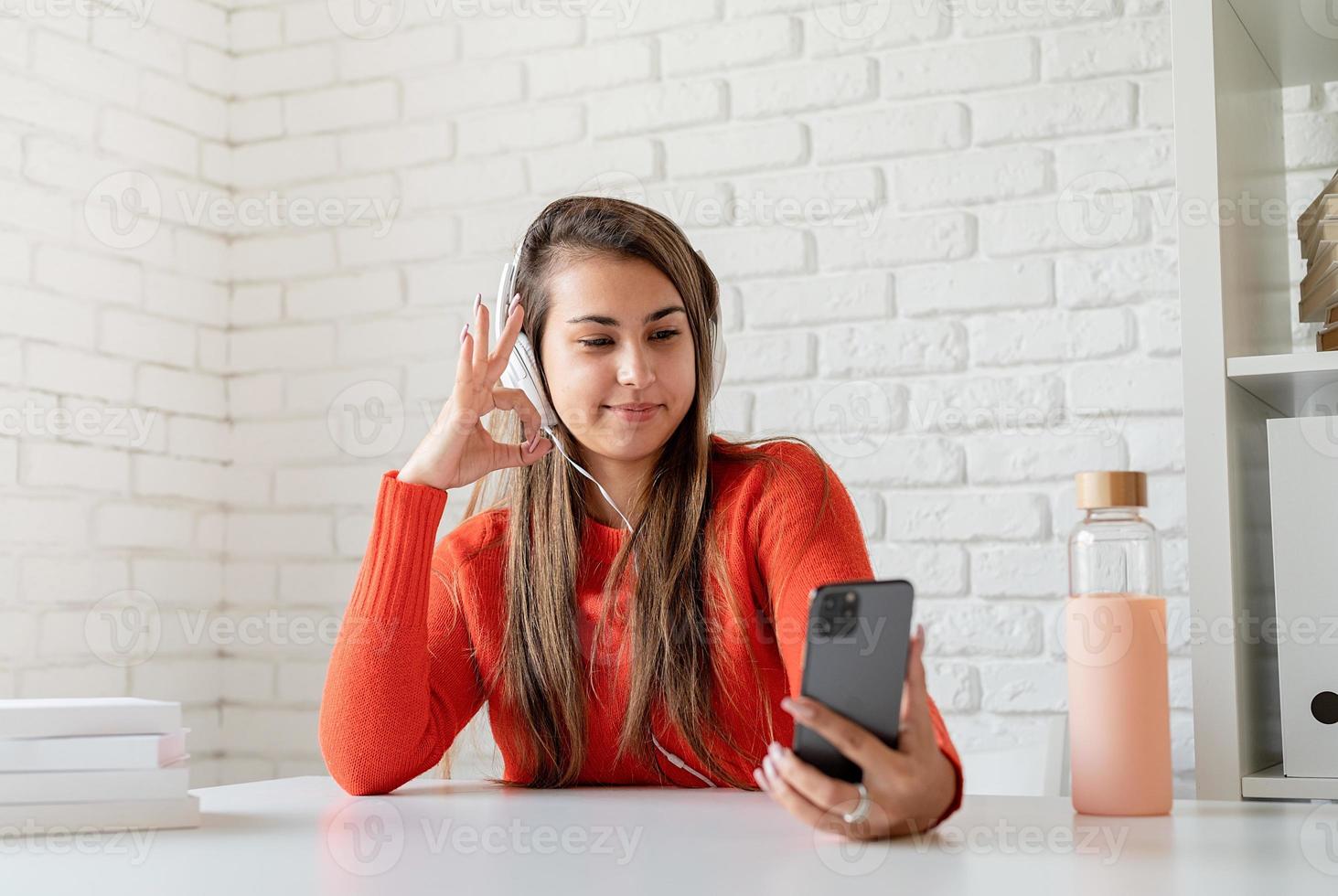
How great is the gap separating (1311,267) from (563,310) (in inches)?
31.1

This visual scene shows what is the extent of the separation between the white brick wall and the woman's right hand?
695 millimetres

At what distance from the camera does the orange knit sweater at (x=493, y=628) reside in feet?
4.02

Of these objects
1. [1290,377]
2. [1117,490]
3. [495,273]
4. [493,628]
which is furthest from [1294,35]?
[495,273]

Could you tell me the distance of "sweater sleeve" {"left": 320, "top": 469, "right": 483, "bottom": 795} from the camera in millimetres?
1208

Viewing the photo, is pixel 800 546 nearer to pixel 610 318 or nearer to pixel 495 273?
pixel 610 318

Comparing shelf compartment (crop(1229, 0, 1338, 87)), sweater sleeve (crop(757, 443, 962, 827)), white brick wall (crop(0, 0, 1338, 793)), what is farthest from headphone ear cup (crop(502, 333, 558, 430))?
shelf compartment (crop(1229, 0, 1338, 87))

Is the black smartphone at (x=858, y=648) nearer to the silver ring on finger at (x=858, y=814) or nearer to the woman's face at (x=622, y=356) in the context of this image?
the silver ring on finger at (x=858, y=814)

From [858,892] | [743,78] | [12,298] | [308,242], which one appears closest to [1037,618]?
[743,78]

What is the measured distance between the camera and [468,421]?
1.32 m

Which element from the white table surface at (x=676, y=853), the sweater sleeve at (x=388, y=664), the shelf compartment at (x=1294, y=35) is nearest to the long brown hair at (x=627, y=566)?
the sweater sleeve at (x=388, y=664)

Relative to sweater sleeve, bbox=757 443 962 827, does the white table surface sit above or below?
below

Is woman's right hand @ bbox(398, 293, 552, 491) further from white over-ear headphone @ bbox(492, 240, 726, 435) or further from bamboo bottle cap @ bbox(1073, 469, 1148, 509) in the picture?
bamboo bottle cap @ bbox(1073, 469, 1148, 509)

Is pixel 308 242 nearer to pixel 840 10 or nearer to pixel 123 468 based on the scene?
pixel 123 468

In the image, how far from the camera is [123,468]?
2189 mm
